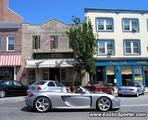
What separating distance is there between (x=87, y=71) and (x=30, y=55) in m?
6.86

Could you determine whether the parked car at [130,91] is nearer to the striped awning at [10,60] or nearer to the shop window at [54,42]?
the shop window at [54,42]

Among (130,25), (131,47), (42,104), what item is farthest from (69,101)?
(130,25)

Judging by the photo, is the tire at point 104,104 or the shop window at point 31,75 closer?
the tire at point 104,104

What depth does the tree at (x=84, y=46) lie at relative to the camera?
30.0 metres

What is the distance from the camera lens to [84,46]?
3008 cm

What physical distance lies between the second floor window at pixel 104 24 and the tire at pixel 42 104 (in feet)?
74.4

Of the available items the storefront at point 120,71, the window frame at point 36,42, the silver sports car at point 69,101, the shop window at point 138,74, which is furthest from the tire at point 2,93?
the shop window at point 138,74

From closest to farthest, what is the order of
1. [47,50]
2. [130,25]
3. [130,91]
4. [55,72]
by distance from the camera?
1. [130,91]
2. [47,50]
3. [55,72]
4. [130,25]

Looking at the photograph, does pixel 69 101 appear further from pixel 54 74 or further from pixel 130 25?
pixel 130 25

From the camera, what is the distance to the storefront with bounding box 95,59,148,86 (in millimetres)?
33656

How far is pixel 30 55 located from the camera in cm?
3234

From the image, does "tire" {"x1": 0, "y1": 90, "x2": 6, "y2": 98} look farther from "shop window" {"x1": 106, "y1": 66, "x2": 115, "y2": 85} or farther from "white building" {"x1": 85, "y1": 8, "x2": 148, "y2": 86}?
"shop window" {"x1": 106, "y1": 66, "x2": 115, "y2": 85}

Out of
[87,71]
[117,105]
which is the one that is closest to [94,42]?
[87,71]

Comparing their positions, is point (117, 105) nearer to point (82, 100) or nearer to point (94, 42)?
point (82, 100)
